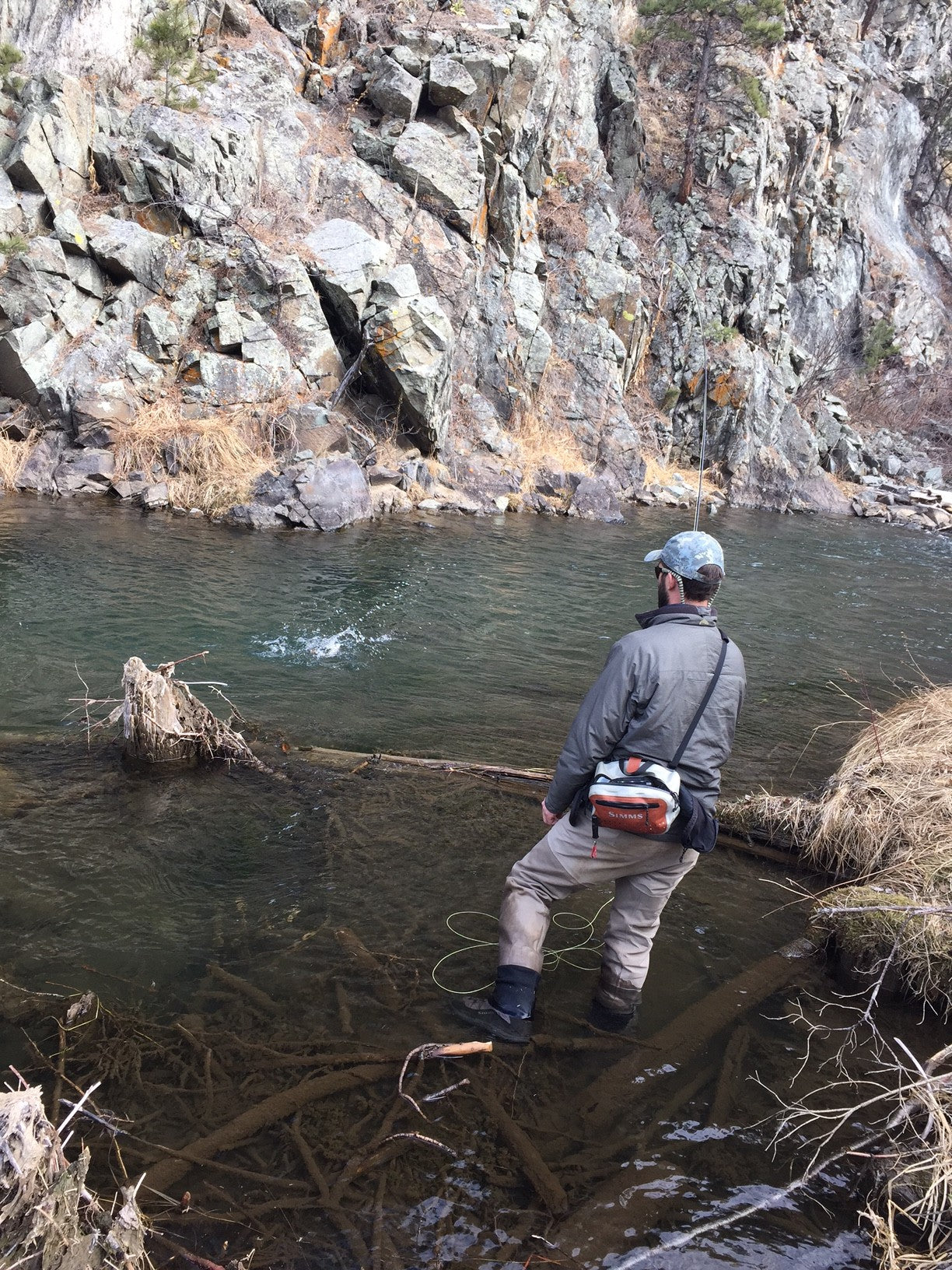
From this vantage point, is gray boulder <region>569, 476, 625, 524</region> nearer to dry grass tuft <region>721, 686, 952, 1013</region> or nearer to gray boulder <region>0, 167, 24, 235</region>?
gray boulder <region>0, 167, 24, 235</region>

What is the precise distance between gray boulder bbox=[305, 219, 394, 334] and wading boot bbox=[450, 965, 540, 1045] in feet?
54.1

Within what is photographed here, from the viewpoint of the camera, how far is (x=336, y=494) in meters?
15.3

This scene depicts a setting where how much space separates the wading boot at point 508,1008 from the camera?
3311mm

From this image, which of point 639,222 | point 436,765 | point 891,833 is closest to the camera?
point 891,833

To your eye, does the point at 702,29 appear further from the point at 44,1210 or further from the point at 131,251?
the point at 44,1210

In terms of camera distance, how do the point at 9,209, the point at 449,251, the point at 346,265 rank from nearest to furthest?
the point at 9,209 < the point at 346,265 < the point at 449,251

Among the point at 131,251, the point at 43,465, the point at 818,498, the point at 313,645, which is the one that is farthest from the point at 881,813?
the point at 818,498

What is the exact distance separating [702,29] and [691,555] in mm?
33276

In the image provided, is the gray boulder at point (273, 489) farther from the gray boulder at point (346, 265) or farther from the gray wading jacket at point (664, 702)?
the gray wading jacket at point (664, 702)

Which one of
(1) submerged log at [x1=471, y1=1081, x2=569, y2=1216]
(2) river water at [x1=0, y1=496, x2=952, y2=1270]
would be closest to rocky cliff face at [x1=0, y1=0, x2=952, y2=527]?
(2) river water at [x1=0, y1=496, x2=952, y2=1270]

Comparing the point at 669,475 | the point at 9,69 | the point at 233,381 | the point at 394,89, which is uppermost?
the point at 394,89

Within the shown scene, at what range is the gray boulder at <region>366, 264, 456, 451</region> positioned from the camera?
1736 cm

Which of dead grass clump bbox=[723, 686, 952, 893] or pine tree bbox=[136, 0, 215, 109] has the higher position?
pine tree bbox=[136, 0, 215, 109]

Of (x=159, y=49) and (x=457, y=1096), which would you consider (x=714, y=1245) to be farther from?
(x=159, y=49)
